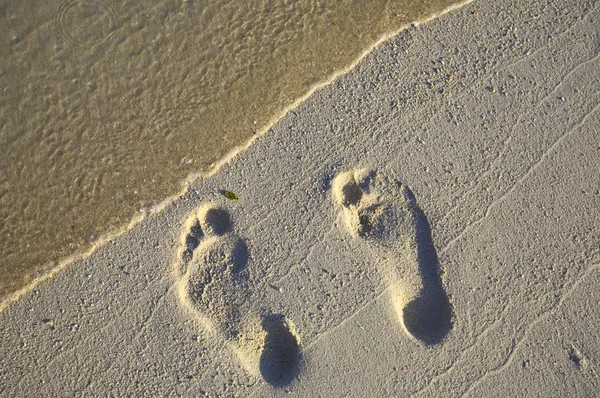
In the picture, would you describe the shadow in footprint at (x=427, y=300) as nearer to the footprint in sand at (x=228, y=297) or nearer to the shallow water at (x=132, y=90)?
the footprint in sand at (x=228, y=297)

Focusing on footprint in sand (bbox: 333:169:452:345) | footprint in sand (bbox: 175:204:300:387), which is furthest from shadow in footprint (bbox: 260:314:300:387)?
footprint in sand (bbox: 333:169:452:345)

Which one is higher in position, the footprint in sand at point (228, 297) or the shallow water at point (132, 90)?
the shallow water at point (132, 90)

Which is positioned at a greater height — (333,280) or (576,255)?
(333,280)

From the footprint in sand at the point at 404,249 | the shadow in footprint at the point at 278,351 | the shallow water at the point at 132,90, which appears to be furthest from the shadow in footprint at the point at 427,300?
the shallow water at the point at 132,90

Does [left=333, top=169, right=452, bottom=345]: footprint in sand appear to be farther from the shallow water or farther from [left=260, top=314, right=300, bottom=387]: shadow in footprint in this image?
the shallow water

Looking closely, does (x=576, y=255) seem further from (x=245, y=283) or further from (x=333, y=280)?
(x=245, y=283)

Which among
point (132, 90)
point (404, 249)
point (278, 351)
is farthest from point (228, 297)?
point (132, 90)

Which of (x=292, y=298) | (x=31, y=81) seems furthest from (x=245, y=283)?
(x=31, y=81)
